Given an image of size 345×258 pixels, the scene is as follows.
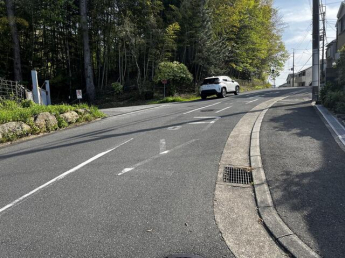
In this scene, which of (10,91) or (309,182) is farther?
(10,91)

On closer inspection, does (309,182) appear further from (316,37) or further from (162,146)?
(316,37)

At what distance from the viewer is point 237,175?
4.56 metres

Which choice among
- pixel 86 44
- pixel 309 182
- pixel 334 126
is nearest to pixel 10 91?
pixel 309 182

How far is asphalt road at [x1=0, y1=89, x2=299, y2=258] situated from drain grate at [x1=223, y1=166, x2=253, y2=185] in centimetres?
23

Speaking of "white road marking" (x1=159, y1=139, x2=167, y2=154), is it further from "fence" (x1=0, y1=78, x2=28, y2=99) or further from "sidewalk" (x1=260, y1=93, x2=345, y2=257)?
"fence" (x1=0, y1=78, x2=28, y2=99)

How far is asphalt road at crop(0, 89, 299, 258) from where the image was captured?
2.75 m

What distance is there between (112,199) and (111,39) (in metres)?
24.1

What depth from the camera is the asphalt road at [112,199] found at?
9.03 feet

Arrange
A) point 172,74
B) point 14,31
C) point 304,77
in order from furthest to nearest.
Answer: point 304,77 → point 172,74 → point 14,31

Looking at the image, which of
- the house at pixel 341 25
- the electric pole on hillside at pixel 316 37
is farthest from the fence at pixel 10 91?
the house at pixel 341 25

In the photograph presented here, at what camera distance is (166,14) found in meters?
25.9

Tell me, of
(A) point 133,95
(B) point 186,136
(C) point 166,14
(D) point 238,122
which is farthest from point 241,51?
(B) point 186,136

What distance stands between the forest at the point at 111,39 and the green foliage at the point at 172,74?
38.0 inches

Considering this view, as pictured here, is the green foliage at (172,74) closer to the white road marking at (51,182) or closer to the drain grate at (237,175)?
the white road marking at (51,182)
